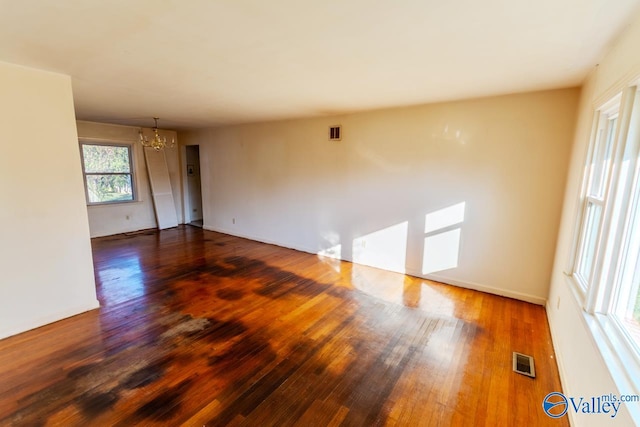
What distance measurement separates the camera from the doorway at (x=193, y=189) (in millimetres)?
7488

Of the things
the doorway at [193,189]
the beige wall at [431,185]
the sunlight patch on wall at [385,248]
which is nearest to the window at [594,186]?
the beige wall at [431,185]

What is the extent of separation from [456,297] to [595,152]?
196cm

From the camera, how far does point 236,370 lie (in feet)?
7.05

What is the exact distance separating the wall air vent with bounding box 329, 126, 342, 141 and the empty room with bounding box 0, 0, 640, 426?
23mm

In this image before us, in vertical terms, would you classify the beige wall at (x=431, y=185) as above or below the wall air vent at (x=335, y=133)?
below

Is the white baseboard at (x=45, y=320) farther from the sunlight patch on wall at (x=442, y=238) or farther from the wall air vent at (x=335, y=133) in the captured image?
the sunlight patch on wall at (x=442, y=238)

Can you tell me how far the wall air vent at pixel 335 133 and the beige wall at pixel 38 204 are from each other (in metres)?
3.11

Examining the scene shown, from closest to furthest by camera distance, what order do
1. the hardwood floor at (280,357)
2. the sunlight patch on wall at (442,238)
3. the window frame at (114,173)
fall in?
1. the hardwood floor at (280,357)
2. the sunlight patch on wall at (442,238)
3. the window frame at (114,173)

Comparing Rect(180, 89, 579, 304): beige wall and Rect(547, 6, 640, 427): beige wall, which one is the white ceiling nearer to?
Rect(547, 6, 640, 427): beige wall

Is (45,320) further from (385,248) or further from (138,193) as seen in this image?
(138,193)

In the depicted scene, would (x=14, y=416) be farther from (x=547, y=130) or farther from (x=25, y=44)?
(x=547, y=130)

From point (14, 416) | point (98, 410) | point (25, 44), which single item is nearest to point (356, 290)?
point (98, 410)

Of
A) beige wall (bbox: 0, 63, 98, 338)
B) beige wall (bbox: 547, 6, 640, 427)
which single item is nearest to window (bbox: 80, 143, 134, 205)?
beige wall (bbox: 0, 63, 98, 338)

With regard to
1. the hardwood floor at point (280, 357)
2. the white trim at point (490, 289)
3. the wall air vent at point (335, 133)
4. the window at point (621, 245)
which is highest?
the wall air vent at point (335, 133)
